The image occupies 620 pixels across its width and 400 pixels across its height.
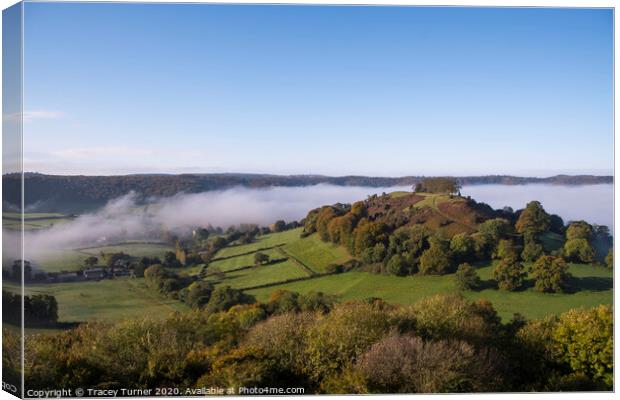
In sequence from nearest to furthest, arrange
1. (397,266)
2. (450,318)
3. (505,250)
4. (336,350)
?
(336,350), (450,318), (397,266), (505,250)

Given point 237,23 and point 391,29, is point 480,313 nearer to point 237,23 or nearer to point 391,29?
point 391,29

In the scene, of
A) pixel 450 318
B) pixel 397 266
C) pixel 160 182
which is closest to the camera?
pixel 450 318

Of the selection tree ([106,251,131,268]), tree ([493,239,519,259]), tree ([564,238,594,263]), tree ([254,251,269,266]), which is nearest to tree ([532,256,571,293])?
tree ([564,238,594,263])

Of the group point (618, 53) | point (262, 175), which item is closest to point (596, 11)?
point (618, 53)

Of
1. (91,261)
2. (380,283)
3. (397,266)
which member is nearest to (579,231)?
(397,266)

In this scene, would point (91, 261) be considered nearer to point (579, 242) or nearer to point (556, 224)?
point (556, 224)

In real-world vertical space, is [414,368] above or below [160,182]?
below
